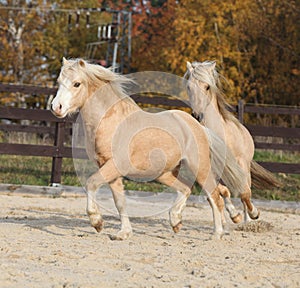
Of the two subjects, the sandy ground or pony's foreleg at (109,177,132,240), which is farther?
pony's foreleg at (109,177,132,240)

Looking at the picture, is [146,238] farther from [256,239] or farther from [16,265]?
[16,265]

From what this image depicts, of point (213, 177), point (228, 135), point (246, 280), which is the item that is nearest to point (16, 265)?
point (246, 280)

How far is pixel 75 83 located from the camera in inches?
206

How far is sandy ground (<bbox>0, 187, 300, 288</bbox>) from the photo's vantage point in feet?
12.3

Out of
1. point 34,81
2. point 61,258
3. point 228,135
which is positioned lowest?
point 34,81

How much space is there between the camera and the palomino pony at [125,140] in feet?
17.0

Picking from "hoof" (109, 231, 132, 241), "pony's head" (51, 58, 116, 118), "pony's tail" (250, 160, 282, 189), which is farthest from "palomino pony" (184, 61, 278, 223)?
"hoof" (109, 231, 132, 241)

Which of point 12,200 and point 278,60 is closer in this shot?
point 12,200

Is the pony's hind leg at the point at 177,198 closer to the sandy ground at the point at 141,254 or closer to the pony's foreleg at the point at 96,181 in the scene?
the sandy ground at the point at 141,254

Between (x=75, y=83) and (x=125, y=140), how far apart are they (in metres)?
0.66

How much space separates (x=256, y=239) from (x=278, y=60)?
15.2 metres

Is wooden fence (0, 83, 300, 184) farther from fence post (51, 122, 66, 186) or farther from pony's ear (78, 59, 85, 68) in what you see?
pony's ear (78, 59, 85, 68)

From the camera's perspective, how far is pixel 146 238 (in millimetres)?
5637

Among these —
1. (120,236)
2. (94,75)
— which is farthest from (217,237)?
(94,75)
